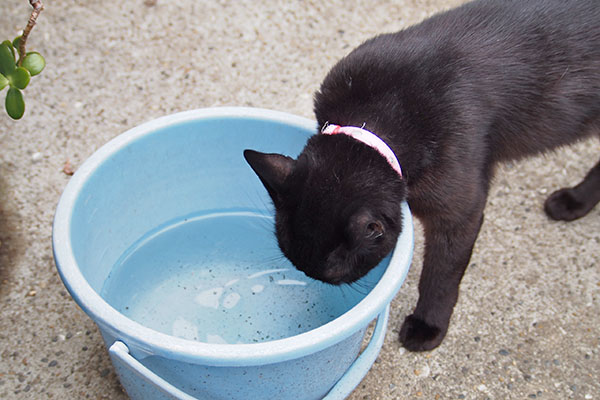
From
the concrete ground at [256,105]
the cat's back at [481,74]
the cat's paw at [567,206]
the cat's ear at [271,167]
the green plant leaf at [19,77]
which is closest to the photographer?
the green plant leaf at [19,77]

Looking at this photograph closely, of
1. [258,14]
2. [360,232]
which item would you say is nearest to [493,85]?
[360,232]

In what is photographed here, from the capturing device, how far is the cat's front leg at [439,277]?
1.36 m

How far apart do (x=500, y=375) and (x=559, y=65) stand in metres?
0.74

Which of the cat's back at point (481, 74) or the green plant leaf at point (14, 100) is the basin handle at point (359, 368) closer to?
the cat's back at point (481, 74)

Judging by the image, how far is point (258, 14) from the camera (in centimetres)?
234

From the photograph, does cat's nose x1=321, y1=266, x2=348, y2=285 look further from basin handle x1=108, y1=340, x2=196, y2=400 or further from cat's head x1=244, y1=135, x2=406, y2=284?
basin handle x1=108, y1=340, x2=196, y2=400

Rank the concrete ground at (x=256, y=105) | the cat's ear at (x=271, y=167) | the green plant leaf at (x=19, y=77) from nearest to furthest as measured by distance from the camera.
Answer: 1. the green plant leaf at (x=19, y=77)
2. the cat's ear at (x=271, y=167)
3. the concrete ground at (x=256, y=105)

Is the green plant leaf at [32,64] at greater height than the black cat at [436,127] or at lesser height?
greater

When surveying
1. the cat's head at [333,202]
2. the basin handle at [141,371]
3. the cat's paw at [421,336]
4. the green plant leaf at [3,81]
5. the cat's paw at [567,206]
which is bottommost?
the cat's paw at [421,336]

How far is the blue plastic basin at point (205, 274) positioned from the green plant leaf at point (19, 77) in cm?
28

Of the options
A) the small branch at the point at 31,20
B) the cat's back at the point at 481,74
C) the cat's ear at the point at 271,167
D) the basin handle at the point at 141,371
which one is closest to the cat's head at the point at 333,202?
the cat's ear at the point at 271,167

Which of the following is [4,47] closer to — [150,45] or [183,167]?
[183,167]

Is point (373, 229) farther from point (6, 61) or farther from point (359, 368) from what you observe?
point (6, 61)

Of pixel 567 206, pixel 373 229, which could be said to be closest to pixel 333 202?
pixel 373 229
